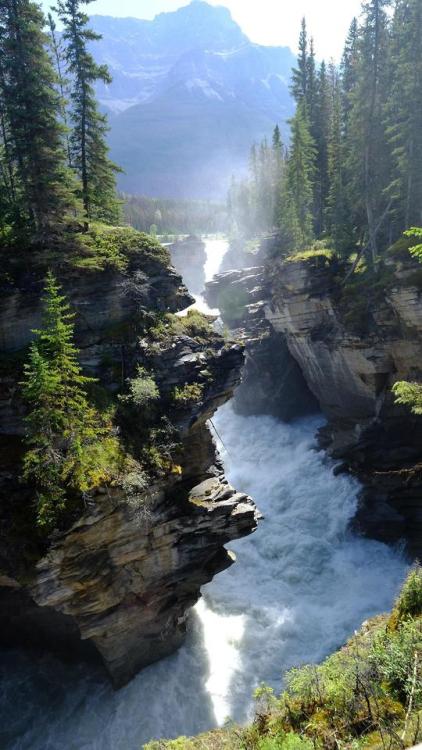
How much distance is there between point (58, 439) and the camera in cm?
1525

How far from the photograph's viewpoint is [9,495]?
15.1m

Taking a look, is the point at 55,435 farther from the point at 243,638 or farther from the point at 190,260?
the point at 190,260

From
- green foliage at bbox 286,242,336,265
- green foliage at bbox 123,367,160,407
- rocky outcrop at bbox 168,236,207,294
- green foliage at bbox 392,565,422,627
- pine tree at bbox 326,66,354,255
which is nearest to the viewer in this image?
green foliage at bbox 392,565,422,627

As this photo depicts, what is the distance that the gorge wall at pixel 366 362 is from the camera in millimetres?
24719

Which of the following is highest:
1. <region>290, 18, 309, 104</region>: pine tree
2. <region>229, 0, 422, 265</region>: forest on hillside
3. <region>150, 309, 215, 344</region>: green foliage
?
<region>290, 18, 309, 104</region>: pine tree

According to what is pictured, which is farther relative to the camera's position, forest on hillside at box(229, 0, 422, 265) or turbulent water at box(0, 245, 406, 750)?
forest on hillside at box(229, 0, 422, 265)

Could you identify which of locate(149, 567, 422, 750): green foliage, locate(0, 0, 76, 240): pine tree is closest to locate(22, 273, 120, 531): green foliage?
locate(0, 0, 76, 240): pine tree

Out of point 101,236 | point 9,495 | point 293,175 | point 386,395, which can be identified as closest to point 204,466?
point 9,495

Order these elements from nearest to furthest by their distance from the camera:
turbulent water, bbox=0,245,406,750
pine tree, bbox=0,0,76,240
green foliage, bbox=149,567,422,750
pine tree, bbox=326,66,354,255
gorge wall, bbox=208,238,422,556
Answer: green foliage, bbox=149,567,422,750 < turbulent water, bbox=0,245,406,750 < pine tree, bbox=0,0,76,240 < gorge wall, bbox=208,238,422,556 < pine tree, bbox=326,66,354,255

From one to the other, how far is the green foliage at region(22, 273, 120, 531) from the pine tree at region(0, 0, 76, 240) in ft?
21.3

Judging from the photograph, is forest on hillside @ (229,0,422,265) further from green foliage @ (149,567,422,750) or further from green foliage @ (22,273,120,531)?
green foliage @ (149,567,422,750)

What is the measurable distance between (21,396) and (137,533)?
6627 mm

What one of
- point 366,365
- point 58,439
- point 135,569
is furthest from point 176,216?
point 135,569

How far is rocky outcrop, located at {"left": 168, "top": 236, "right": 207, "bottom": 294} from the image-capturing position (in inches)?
3435
